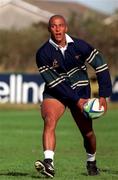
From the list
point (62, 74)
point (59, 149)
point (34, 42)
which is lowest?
point (59, 149)

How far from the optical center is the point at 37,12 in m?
60.0

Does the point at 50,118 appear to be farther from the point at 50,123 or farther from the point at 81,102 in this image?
the point at 81,102

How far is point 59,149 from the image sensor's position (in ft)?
57.2

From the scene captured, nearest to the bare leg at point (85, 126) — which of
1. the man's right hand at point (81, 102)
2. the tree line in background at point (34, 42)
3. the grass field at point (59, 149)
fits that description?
the man's right hand at point (81, 102)

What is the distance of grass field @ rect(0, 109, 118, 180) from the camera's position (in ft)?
38.5

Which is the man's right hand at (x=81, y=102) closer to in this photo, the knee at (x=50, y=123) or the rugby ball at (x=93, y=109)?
the rugby ball at (x=93, y=109)

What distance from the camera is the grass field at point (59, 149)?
1174 centimetres

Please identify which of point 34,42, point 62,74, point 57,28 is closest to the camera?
point 57,28

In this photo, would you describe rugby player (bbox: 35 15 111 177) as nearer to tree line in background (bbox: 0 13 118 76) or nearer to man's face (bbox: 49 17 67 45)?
man's face (bbox: 49 17 67 45)

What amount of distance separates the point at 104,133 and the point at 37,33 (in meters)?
32.3

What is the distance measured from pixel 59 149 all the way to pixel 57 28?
23.4 ft

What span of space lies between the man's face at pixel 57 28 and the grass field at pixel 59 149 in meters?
1.87

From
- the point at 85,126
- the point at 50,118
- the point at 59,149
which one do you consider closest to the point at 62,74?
the point at 50,118

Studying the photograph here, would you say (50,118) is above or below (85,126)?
above
